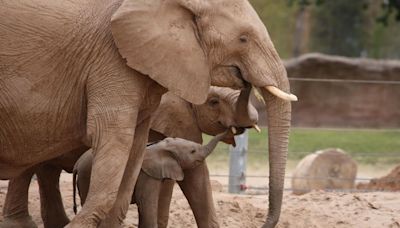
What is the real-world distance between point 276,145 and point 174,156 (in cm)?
112

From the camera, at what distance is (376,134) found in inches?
790

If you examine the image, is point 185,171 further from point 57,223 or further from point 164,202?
point 57,223

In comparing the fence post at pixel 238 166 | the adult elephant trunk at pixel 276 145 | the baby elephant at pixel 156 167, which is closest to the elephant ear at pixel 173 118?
the baby elephant at pixel 156 167

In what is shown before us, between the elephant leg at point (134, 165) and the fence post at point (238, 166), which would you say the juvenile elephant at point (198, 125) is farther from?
the fence post at point (238, 166)

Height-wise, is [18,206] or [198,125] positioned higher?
[198,125]

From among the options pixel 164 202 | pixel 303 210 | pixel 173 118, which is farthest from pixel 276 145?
pixel 303 210

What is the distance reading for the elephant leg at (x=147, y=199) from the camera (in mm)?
8008

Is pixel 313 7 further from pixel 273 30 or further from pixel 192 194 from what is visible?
pixel 192 194

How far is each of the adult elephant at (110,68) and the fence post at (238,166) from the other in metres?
4.38

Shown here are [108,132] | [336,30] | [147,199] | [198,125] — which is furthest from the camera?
[336,30]

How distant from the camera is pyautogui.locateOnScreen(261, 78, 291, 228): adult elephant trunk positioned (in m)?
7.25

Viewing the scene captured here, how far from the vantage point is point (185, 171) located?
8438 millimetres

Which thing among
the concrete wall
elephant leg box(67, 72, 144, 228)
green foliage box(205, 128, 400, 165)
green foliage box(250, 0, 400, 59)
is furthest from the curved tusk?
green foliage box(250, 0, 400, 59)

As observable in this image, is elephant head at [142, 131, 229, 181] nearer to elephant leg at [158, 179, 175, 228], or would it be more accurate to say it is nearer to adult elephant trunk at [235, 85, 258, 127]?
adult elephant trunk at [235, 85, 258, 127]
